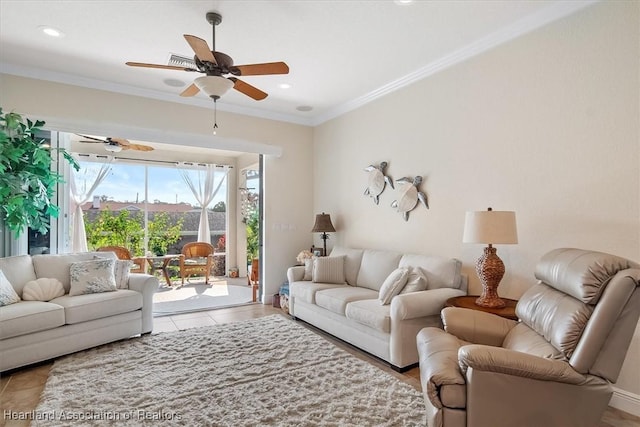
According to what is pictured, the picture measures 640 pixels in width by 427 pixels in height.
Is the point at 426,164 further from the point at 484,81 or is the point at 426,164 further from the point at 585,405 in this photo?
the point at 585,405

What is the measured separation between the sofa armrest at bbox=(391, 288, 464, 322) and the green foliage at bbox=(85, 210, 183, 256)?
5.75 metres

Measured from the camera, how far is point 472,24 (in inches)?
113

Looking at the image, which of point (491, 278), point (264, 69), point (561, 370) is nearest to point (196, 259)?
point (264, 69)

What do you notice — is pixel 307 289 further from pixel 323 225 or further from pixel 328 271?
pixel 323 225

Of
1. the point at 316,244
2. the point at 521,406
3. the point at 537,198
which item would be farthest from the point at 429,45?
the point at 316,244

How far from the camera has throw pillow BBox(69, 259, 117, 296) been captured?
3486 mm

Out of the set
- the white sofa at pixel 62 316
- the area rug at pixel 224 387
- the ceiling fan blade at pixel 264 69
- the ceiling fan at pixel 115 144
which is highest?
the ceiling fan at pixel 115 144

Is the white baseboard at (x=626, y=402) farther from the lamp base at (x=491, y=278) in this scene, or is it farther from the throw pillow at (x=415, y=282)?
the throw pillow at (x=415, y=282)

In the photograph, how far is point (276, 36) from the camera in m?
3.09

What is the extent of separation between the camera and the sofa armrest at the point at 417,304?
279 centimetres

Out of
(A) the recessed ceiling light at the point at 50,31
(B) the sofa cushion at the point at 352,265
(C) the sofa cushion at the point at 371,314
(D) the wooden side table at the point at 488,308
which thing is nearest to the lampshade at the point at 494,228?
(D) the wooden side table at the point at 488,308

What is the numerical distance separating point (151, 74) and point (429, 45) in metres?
3.01

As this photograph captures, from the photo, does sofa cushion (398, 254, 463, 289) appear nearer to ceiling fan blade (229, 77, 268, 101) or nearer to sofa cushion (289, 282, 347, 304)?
sofa cushion (289, 282, 347, 304)

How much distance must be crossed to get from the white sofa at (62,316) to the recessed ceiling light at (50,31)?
217cm
